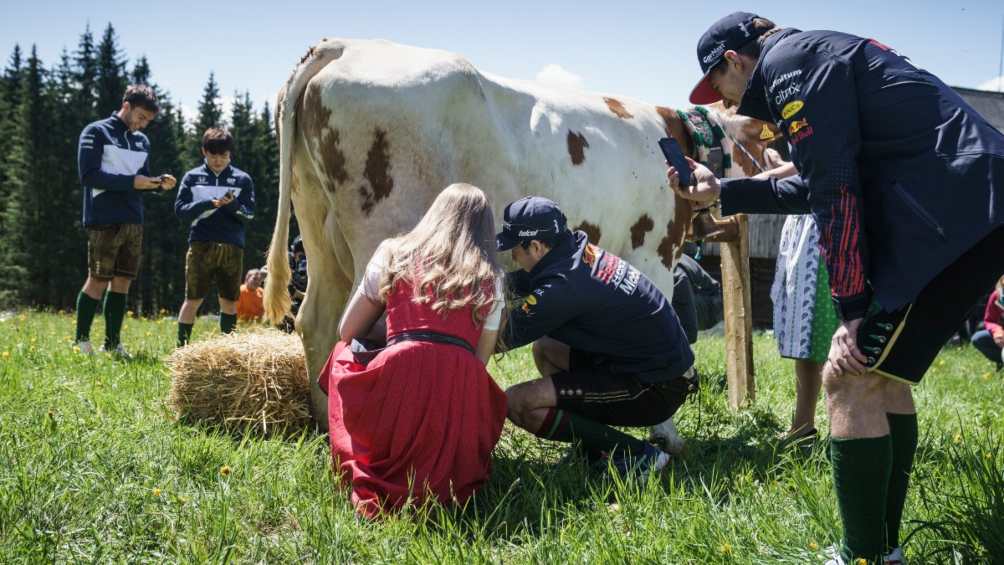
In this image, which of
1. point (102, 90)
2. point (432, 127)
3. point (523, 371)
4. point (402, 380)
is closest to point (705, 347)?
point (523, 371)

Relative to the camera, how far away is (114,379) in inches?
195

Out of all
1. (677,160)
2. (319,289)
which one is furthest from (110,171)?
(677,160)

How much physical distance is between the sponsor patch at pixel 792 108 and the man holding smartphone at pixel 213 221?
206 inches

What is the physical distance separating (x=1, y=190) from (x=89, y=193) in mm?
45314

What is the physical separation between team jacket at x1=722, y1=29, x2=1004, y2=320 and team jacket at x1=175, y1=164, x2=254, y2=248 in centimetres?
536

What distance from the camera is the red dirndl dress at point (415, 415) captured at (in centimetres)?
312

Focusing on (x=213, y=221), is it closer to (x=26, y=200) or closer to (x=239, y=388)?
(x=239, y=388)

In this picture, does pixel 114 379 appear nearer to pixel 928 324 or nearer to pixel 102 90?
pixel 928 324

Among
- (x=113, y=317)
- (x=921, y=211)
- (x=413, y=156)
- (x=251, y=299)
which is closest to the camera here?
(x=921, y=211)

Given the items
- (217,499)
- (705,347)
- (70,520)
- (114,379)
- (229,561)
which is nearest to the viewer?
(229,561)

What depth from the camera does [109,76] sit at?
150 feet

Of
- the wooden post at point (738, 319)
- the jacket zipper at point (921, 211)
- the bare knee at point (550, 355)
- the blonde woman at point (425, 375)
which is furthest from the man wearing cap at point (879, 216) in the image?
the wooden post at point (738, 319)

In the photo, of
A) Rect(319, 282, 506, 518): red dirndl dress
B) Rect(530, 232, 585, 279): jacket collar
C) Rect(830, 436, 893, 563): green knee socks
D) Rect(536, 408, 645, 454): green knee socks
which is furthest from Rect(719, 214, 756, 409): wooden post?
Rect(830, 436, 893, 563): green knee socks

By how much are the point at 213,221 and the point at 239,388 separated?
2.95 metres
